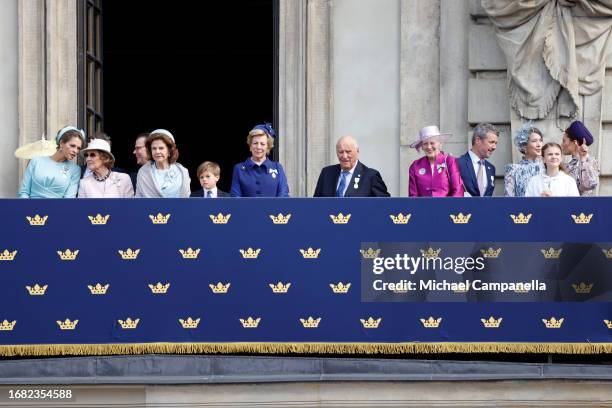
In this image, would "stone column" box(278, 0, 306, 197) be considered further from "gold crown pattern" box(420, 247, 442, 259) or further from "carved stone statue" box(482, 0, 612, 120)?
"gold crown pattern" box(420, 247, 442, 259)

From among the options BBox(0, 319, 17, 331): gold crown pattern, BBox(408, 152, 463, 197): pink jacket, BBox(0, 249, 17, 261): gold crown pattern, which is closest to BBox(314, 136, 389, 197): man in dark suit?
BBox(408, 152, 463, 197): pink jacket

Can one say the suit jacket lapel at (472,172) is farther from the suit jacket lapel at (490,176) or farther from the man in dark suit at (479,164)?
the suit jacket lapel at (490,176)

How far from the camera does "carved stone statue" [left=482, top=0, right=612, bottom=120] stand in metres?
19.6

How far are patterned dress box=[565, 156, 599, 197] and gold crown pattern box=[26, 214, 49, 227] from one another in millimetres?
4913

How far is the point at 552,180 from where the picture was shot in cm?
1770

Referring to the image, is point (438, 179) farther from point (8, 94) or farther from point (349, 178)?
point (8, 94)

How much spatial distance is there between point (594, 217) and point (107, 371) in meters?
4.49

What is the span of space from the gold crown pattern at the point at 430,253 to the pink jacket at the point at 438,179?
0.72 m

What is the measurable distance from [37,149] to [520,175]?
4.80 metres

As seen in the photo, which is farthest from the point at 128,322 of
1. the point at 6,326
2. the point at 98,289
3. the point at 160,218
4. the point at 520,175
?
the point at 520,175

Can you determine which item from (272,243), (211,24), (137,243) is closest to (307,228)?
(272,243)

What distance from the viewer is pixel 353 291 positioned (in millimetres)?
17281

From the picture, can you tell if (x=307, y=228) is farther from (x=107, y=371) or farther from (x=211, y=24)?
(x=211, y=24)

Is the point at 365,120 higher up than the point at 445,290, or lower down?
higher up
